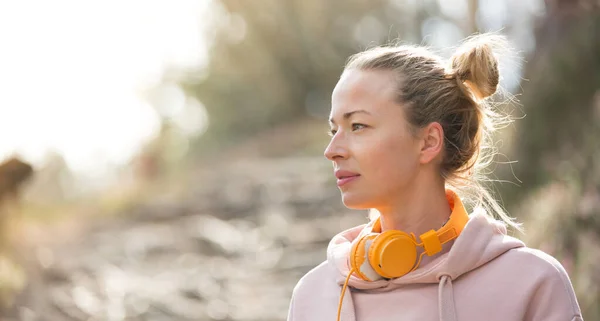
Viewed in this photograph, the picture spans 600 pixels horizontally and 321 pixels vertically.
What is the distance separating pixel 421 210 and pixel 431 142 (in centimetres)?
15

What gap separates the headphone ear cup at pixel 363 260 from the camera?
1.73 meters

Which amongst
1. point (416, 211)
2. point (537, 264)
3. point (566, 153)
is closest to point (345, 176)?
point (416, 211)

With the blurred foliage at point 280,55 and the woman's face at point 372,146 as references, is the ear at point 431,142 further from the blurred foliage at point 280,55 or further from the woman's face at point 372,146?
the blurred foliage at point 280,55

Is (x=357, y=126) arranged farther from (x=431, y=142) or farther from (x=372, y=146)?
(x=431, y=142)

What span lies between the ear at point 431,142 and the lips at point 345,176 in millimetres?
154

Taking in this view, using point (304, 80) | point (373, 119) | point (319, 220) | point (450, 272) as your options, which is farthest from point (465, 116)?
point (304, 80)

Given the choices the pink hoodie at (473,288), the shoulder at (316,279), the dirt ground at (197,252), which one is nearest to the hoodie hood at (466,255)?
the pink hoodie at (473,288)

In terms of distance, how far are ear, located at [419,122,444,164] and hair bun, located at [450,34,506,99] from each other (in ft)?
0.41

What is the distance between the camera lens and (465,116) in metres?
1.85

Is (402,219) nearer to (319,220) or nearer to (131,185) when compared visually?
(319,220)

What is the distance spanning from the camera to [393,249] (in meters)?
1.69

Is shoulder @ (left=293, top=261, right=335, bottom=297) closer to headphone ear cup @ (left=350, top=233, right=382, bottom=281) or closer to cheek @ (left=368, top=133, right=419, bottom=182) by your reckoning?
headphone ear cup @ (left=350, top=233, right=382, bottom=281)

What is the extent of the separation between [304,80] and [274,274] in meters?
8.30

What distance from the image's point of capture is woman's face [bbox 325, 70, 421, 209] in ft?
5.70
